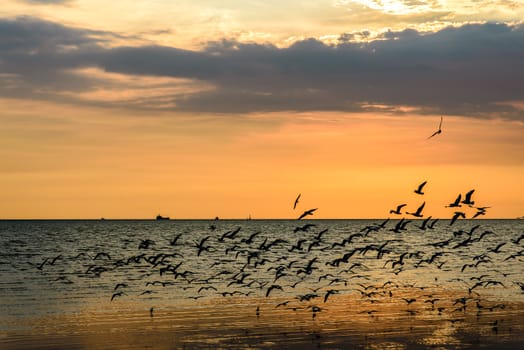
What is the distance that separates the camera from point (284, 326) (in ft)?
120

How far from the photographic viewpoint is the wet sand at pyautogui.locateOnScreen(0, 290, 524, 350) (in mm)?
32156

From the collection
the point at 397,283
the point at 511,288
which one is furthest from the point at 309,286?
the point at 511,288

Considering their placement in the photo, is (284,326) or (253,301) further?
(253,301)

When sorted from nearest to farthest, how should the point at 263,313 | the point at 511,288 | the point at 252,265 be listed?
the point at 263,313
the point at 511,288
the point at 252,265

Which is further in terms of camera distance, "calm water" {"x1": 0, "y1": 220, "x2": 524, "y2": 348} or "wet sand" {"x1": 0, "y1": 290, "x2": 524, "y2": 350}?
"calm water" {"x1": 0, "y1": 220, "x2": 524, "y2": 348}

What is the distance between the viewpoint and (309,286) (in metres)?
55.1

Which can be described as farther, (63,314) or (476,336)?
(63,314)

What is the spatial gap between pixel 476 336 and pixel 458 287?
21.6 m

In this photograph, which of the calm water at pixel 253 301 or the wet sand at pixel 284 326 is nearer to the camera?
the wet sand at pixel 284 326

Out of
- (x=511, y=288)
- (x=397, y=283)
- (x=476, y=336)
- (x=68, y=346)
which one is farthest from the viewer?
(x=397, y=283)

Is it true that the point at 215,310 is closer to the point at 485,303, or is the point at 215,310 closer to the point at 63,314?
the point at 63,314

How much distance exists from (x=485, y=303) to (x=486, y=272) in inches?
900

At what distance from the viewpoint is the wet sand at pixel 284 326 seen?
3216 centimetres

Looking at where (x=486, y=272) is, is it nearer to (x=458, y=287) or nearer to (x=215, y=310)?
(x=458, y=287)
